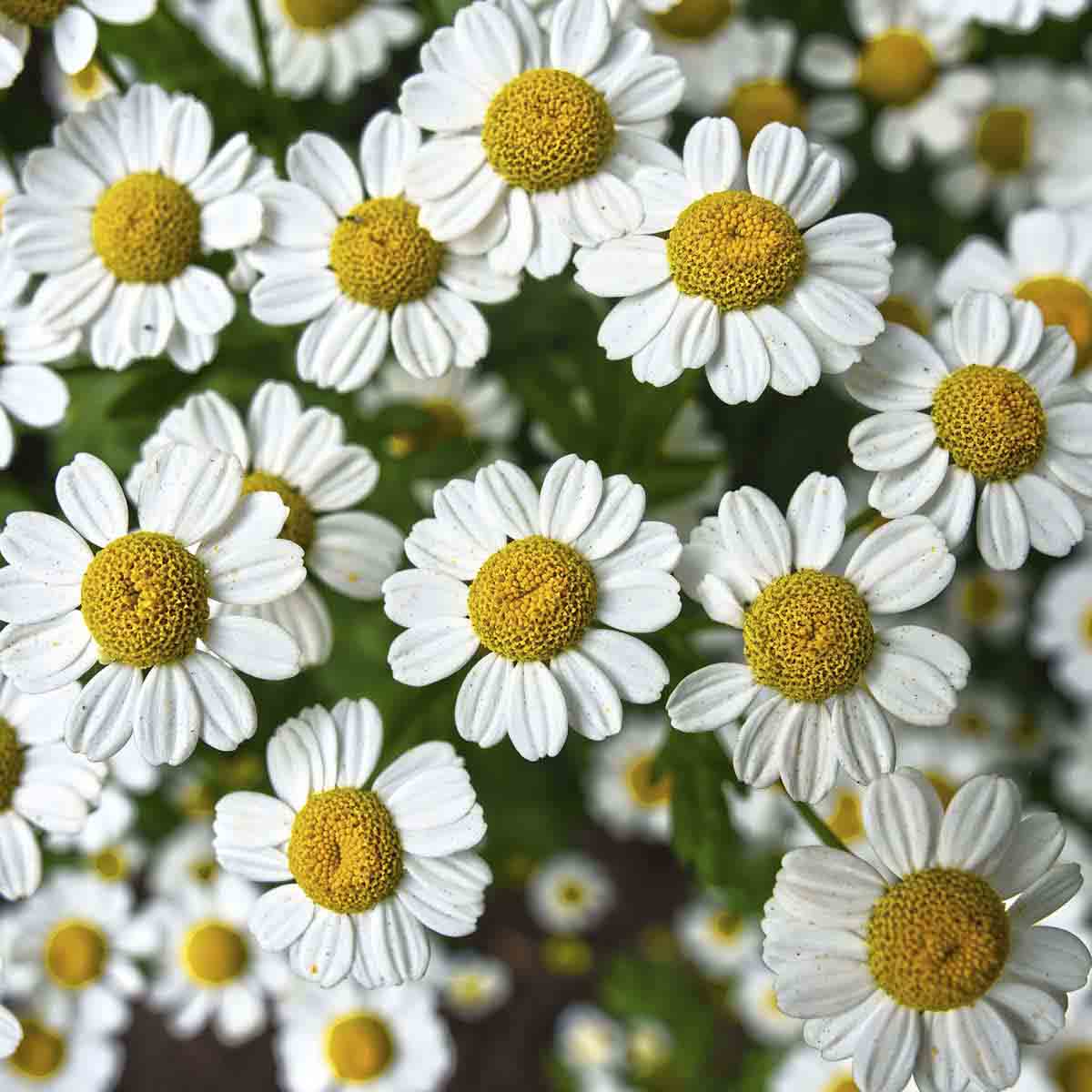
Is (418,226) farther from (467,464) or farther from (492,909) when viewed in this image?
(492,909)

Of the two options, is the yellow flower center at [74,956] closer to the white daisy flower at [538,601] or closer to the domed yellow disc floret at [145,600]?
the domed yellow disc floret at [145,600]

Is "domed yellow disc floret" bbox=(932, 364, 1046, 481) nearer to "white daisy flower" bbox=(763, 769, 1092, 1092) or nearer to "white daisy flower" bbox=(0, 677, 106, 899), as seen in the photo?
"white daisy flower" bbox=(763, 769, 1092, 1092)

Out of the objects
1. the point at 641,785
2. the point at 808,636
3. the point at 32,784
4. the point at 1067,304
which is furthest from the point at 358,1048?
the point at 1067,304

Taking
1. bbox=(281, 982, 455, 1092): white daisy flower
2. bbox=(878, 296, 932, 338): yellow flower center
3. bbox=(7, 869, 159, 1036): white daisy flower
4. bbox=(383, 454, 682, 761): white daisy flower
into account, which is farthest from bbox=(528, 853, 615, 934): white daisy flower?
bbox=(383, 454, 682, 761): white daisy flower

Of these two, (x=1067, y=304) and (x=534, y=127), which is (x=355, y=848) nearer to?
(x=534, y=127)

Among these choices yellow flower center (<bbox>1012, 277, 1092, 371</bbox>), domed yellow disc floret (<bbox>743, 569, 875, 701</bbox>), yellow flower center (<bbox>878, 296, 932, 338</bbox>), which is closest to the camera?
domed yellow disc floret (<bbox>743, 569, 875, 701</bbox>)

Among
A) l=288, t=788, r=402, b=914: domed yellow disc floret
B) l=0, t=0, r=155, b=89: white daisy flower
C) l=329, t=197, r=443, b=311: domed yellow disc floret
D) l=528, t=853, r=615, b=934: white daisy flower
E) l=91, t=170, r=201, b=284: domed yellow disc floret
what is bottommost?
l=528, t=853, r=615, b=934: white daisy flower
